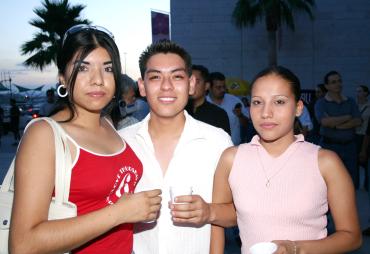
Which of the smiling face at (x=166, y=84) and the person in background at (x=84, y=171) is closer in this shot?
the person in background at (x=84, y=171)

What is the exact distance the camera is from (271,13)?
66.3 feet

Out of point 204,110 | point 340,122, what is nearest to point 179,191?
point 204,110

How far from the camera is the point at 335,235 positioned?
2.03m

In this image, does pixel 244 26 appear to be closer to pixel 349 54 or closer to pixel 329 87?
pixel 349 54

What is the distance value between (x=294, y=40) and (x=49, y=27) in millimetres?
14389

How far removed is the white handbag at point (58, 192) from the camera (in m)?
1.74

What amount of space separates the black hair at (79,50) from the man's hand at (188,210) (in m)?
0.71

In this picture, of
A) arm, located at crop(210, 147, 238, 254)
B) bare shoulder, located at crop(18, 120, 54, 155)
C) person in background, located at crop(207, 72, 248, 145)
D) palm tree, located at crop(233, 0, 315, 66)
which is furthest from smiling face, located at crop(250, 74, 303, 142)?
palm tree, located at crop(233, 0, 315, 66)

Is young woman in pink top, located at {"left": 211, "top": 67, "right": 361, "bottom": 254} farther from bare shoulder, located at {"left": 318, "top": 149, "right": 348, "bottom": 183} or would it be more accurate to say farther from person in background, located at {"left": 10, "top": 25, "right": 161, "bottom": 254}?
person in background, located at {"left": 10, "top": 25, "right": 161, "bottom": 254}

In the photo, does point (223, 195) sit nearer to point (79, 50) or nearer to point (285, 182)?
point (285, 182)

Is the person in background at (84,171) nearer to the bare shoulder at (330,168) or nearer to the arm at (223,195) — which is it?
the arm at (223,195)

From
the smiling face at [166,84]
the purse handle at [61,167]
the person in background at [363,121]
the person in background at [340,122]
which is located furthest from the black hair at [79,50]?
the person in background at [340,122]

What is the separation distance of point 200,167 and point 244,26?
64.6 ft

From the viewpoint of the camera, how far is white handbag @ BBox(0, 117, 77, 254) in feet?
5.72
